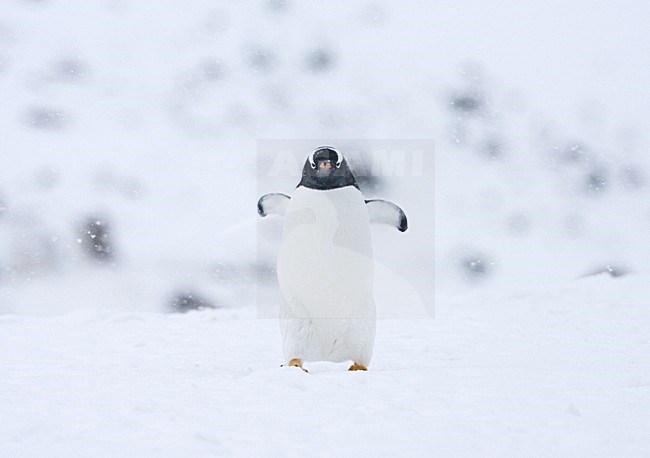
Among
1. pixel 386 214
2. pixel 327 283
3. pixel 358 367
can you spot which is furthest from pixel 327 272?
pixel 386 214

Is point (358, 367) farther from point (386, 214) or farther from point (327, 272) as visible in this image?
point (386, 214)

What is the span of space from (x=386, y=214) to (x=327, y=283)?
2.58 ft

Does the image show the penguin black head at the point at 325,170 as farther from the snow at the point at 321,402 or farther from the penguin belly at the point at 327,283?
the snow at the point at 321,402

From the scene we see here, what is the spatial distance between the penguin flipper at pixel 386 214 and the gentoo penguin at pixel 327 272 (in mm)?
407

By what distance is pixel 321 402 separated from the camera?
96.0 inches

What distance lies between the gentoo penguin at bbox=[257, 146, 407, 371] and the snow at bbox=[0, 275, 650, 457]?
0.16 metres

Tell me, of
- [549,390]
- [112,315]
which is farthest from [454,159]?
[549,390]

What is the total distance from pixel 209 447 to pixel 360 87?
61.0 ft

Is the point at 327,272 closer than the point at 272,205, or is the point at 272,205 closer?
the point at 327,272

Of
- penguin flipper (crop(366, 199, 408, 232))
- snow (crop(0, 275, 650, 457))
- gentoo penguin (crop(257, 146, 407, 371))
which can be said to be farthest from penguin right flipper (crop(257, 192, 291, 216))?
snow (crop(0, 275, 650, 457))

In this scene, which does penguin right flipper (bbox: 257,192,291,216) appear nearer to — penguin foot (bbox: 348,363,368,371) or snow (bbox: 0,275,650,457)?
snow (bbox: 0,275,650,457)

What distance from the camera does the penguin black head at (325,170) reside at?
12.5 ft

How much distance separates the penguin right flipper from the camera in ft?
13.9

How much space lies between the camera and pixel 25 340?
16.0 ft
